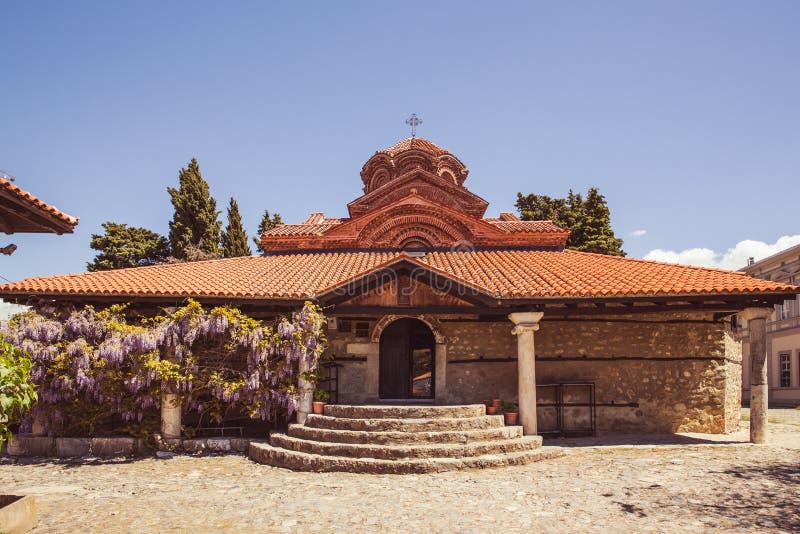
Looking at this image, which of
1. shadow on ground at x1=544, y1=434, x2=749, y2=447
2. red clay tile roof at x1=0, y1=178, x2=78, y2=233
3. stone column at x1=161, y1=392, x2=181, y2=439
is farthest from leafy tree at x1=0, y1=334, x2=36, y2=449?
shadow on ground at x1=544, y1=434, x2=749, y2=447

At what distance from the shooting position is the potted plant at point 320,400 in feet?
34.7

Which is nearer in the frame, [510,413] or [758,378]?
[758,378]

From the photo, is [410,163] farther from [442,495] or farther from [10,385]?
[10,385]

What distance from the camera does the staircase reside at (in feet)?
28.8

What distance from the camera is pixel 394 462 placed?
28.5 feet

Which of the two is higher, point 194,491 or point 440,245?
point 440,245

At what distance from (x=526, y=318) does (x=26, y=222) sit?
8.02 metres

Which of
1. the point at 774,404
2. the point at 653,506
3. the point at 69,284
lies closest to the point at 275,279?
the point at 69,284

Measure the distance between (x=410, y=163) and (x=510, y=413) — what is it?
1137 centimetres

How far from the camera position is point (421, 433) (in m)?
9.37

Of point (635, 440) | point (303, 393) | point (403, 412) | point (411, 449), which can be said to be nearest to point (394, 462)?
point (411, 449)

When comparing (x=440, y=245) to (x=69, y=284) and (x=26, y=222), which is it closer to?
(x=69, y=284)

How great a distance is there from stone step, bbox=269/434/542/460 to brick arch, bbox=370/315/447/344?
294 centimetres

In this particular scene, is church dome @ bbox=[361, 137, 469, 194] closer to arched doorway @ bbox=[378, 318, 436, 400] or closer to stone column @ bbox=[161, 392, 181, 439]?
arched doorway @ bbox=[378, 318, 436, 400]
